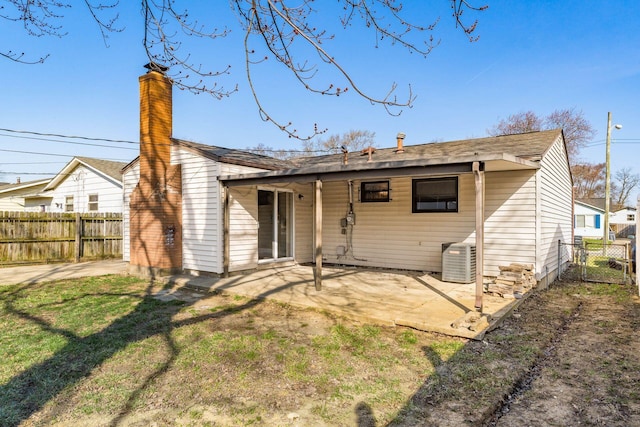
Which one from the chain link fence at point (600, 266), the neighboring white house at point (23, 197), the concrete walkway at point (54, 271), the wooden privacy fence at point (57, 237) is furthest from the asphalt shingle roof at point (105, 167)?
the chain link fence at point (600, 266)

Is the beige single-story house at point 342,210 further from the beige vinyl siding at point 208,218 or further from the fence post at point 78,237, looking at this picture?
the fence post at point 78,237

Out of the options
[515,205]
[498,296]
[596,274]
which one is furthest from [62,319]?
[596,274]

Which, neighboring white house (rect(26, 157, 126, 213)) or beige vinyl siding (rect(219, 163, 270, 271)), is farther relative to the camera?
neighboring white house (rect(26, 157, 126, 213))

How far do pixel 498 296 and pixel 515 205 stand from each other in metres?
2.04

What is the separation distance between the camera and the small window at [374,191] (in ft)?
30.6

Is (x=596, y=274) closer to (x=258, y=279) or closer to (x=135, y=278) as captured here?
(x=258, y=279)

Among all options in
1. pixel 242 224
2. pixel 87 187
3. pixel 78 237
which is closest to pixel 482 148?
pixel 242 224

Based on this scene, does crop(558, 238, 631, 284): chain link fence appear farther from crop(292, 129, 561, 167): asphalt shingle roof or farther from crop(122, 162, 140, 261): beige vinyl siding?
crop(122, 162, 140, 261): beige vinyl siding

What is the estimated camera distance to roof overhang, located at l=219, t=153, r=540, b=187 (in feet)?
18.6

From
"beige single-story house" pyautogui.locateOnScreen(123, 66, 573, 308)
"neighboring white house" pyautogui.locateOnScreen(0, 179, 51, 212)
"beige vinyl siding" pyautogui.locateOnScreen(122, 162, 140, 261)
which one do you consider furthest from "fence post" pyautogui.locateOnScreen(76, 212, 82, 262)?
"neighboring white house" pyautogui.locateOnScreen(0, 179, 51, 212)

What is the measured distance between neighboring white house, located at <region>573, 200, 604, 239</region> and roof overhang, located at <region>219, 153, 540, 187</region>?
26.0 m

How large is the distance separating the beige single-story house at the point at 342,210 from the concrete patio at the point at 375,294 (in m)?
0.56

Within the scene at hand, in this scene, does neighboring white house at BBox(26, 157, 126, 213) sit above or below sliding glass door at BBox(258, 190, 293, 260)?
above

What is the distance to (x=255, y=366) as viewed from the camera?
3.66m
